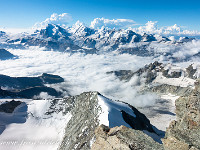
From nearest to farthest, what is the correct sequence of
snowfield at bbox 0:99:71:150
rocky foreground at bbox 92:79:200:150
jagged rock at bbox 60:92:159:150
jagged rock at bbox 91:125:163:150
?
rocky foreground at bbox 92:79:200:150 → jagged rock at bbox 91:125:163:150 → jagged rock at bbox 60:92:159:150 → snowfield at bbox 0:99:71:150

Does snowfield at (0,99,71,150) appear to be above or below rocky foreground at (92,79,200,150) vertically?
below

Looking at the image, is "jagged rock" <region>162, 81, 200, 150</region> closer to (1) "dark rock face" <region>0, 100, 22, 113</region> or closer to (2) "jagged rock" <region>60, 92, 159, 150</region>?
(2) "jagged rock" <region>60, 92, 159, 150</region>

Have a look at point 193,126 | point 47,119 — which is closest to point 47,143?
point 47,119

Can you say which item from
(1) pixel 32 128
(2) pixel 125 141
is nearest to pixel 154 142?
(2) pixel 125 141

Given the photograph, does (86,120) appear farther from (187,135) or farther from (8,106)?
(8,106)

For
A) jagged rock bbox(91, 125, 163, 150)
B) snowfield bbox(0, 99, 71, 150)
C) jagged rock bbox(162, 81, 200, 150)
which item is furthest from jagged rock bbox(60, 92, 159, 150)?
jagged rock bbox(162, 81, 200, 150)

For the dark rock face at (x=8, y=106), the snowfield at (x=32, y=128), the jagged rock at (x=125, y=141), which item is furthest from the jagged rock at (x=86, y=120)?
the dark rock face at (x=8, y=106)

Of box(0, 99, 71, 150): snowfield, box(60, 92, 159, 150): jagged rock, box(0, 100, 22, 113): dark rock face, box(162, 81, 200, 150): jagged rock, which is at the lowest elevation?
box(0, 99, 71, 150): snowfield

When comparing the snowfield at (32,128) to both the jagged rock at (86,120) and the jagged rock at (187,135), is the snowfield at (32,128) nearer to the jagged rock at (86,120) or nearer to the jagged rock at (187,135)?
the jagged rock at (86,120)

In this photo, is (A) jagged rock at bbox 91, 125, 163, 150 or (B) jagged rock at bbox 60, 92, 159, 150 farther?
(B) jagged rock at bbox 60, 92, 159, 150
